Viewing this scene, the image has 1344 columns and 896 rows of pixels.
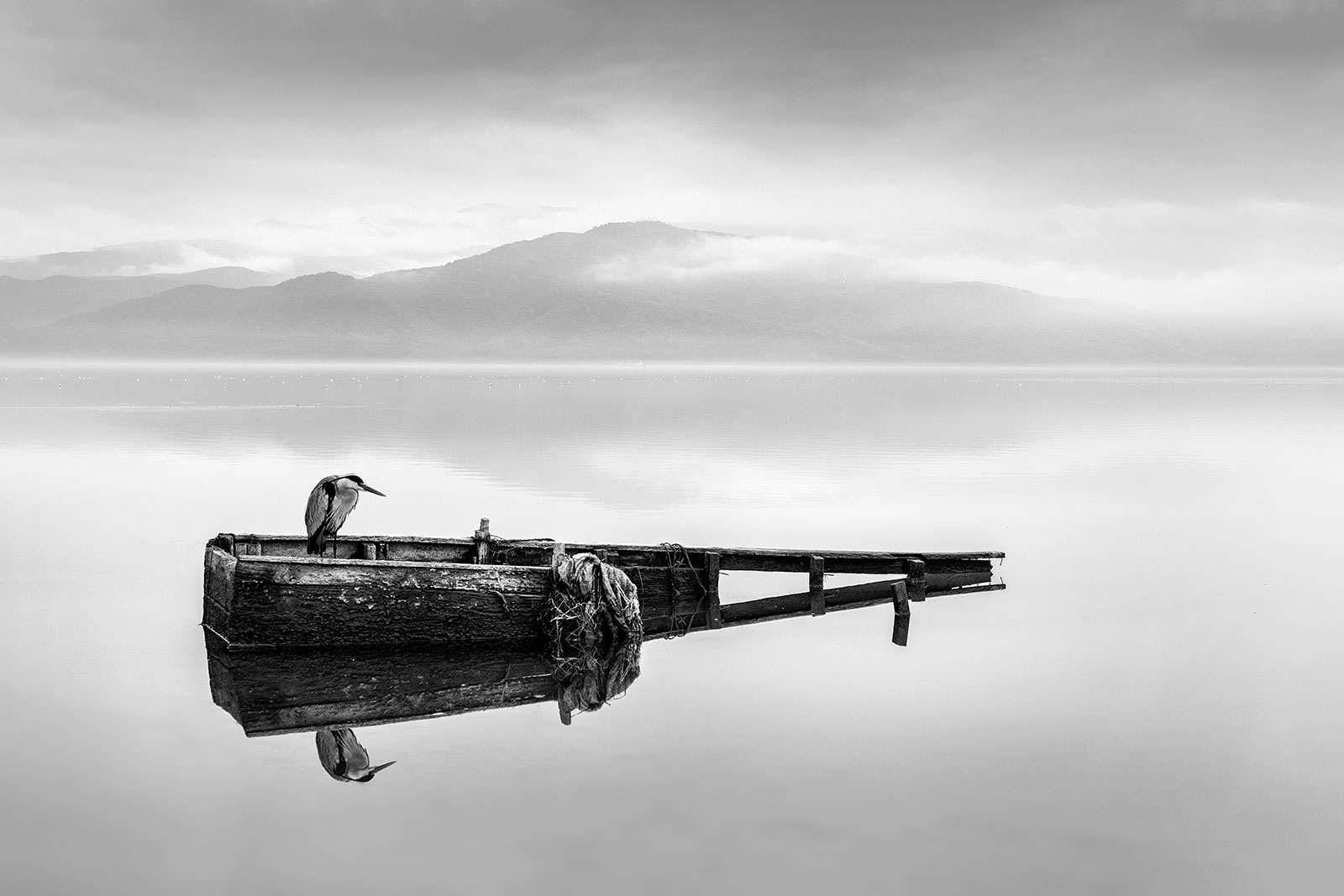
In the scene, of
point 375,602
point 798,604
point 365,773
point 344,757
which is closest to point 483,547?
point 375,602

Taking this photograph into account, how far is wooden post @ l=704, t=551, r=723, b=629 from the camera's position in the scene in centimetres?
1546

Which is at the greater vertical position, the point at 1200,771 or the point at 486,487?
the point at 486,487

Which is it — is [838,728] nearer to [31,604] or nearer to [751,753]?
[751,753]

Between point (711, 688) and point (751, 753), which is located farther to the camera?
point (711, 688)

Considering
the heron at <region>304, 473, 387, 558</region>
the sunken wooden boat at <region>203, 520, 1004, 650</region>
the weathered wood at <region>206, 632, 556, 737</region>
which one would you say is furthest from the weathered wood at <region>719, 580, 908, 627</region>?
the heron at <region>304, 473, 387, 558</region>

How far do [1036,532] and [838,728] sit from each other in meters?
13.3

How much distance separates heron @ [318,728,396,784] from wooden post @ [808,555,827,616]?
6116mm

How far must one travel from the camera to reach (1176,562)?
21375mm

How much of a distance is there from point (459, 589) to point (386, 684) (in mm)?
1395

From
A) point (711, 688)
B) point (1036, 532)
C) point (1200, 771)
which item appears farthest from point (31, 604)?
point (1036, 532)

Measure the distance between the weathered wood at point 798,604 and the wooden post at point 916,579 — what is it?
0.85 feet

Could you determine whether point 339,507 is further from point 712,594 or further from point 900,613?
point 900,613

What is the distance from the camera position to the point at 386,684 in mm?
12430

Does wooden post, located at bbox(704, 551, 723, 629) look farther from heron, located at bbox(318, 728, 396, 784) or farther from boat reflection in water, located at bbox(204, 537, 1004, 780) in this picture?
heron, located at bbox(318, 728, 396, 784)
